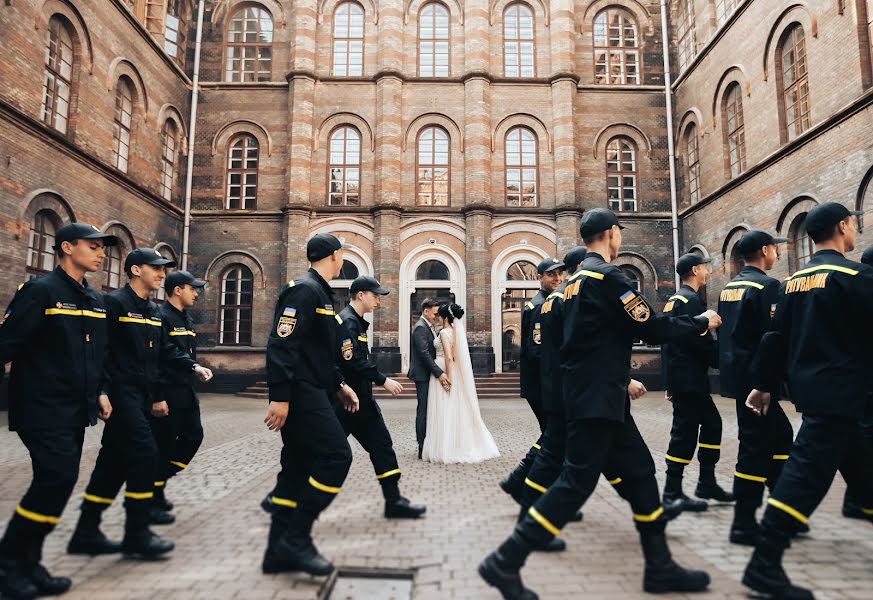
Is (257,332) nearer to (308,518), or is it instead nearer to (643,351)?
(643,351)

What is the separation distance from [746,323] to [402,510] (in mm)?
3293

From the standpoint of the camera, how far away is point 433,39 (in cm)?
2334

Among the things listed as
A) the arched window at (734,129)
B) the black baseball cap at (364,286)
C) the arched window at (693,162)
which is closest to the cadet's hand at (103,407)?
the black baseball cap at (364,286)

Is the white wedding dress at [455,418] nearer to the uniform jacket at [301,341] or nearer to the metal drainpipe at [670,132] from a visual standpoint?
the uniform jacket at [301,341]

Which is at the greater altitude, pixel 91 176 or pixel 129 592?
pixel 91 176

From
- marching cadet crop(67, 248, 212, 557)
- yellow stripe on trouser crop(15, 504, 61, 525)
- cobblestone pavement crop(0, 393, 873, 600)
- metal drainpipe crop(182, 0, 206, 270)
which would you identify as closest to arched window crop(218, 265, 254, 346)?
metal drainpipe crop(182, 0, 206, 270)

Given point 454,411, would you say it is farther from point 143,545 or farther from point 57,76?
point 57,76

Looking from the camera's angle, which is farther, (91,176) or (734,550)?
(91,176)

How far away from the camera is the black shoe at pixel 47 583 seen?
344 centimetres

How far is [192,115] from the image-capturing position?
22516 millimetres

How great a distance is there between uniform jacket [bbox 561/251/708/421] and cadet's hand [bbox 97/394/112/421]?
10.3ft

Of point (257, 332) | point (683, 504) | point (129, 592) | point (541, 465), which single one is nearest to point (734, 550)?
point (683, 504)

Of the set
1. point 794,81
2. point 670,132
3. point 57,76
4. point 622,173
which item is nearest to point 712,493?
point 794,81

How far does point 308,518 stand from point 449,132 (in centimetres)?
2029
